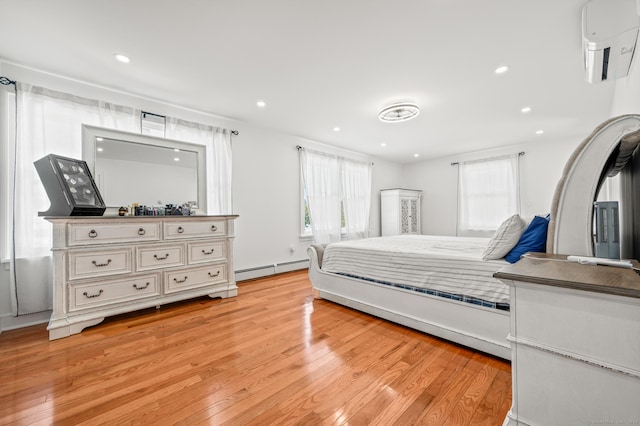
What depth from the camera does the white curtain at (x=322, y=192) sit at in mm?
4805

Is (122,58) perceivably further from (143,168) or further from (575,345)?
(575,345)

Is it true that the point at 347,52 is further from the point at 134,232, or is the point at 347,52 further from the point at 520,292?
the point at 134,232

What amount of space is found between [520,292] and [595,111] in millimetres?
4424

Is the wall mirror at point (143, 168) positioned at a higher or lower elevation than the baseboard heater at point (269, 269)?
higher

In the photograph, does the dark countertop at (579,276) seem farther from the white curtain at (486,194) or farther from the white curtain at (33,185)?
the white curtain at (486,194)

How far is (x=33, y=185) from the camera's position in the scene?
8.06 feet

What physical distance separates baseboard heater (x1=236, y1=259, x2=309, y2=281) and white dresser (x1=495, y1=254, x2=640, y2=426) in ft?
11.6

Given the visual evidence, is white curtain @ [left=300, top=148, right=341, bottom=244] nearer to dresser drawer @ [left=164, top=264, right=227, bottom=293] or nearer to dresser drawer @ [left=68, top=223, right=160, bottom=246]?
dresser drawer @ [left=164, top=264, right=227, bottom=293]

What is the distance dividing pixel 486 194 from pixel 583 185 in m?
5.08

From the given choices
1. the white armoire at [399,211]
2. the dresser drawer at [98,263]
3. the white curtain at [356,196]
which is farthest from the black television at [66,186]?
the white armoire at [399,211]

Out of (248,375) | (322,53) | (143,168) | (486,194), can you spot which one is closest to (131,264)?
(143,168)

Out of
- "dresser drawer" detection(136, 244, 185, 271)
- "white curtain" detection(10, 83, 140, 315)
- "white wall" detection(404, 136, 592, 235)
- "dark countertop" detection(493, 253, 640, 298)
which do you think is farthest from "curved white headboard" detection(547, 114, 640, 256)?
"white wall" detection(404, 136, 592, 235)

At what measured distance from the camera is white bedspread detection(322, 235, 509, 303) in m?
1.81

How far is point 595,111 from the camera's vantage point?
139 inches
